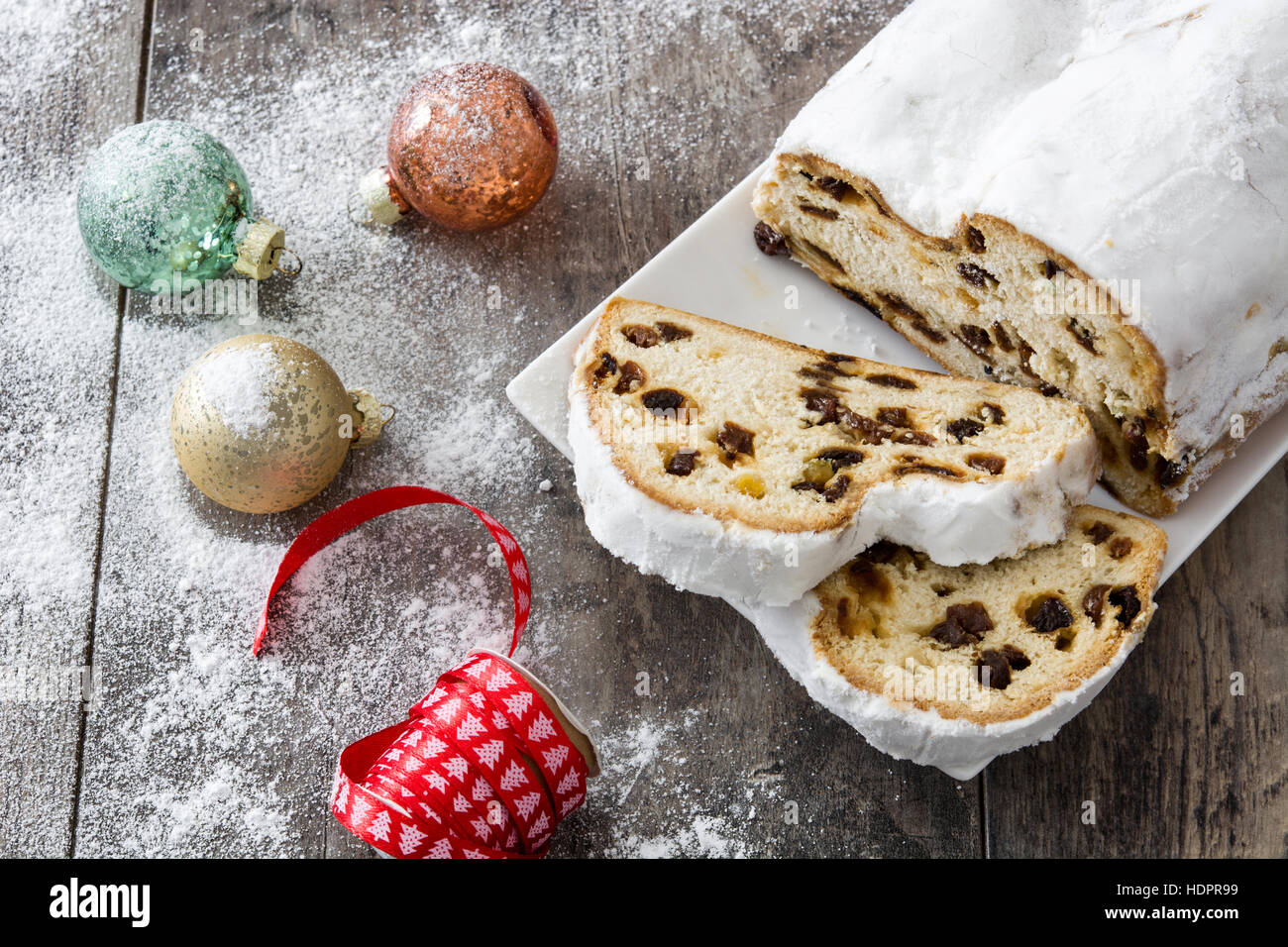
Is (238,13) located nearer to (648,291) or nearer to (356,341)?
(356,341)

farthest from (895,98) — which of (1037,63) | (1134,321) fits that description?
(1134,321)

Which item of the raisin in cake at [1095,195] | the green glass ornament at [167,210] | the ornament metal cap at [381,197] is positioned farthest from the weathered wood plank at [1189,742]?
the green glass ornament at [167,210]

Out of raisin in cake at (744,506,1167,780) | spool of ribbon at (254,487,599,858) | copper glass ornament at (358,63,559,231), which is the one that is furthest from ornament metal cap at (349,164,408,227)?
raisin in cake at (744,506,1167,780)

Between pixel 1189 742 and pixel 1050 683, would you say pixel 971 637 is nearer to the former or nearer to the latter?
pixel 1050 683

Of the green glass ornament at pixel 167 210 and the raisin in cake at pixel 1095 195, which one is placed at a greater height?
the raisin in cake at pixel 1095 195

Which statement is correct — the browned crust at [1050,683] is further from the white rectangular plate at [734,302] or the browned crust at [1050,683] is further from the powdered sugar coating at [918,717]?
the white rectangular plate at [734,302]

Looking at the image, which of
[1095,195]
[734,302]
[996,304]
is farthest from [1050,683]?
[734,302]
